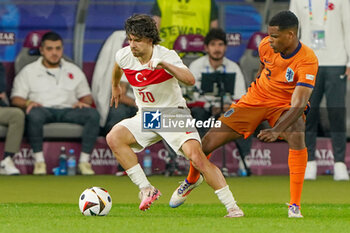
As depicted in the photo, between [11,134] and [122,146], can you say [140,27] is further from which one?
[11,134]

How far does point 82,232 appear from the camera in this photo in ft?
18.9

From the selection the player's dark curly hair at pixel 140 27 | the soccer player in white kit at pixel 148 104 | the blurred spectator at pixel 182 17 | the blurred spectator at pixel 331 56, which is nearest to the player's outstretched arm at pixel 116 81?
the soccer player in white kit at pixel 148 104

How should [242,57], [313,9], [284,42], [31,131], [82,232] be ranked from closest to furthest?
[82,232]
[284,42]
[313,9]
[31,131]
[242,57]

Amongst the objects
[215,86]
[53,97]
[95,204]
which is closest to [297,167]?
[95,204]

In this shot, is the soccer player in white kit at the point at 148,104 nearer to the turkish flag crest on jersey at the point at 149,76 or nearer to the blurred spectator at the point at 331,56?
the turkish flag crest on jersey at the point at 149,76

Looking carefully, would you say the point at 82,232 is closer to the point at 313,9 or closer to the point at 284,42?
the point at 284,42

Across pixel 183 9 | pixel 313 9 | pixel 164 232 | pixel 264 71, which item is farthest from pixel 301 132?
pixel 183 9

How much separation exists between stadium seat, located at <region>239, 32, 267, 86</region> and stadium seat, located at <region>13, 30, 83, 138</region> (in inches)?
89.2

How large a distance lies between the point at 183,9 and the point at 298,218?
5.24m

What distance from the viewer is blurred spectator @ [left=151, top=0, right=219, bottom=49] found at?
451 inches

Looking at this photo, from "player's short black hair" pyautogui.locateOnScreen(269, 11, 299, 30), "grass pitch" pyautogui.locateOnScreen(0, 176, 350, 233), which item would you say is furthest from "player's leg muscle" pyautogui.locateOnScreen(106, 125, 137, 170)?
"player's short black hair" pyautogui.locateOnScreen(269, 11, 299, 30)

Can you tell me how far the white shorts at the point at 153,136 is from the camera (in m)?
7.02

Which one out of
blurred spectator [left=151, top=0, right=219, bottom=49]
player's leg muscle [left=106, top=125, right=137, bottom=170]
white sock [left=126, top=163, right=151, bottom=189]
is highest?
blurred spectator [left=151, top=0, right=219, bottom=49]

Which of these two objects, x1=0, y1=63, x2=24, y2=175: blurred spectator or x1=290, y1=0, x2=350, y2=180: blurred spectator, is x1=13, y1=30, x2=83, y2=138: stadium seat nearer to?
x1=0, y1=63, x2=24, y2=175: blurred spectator
